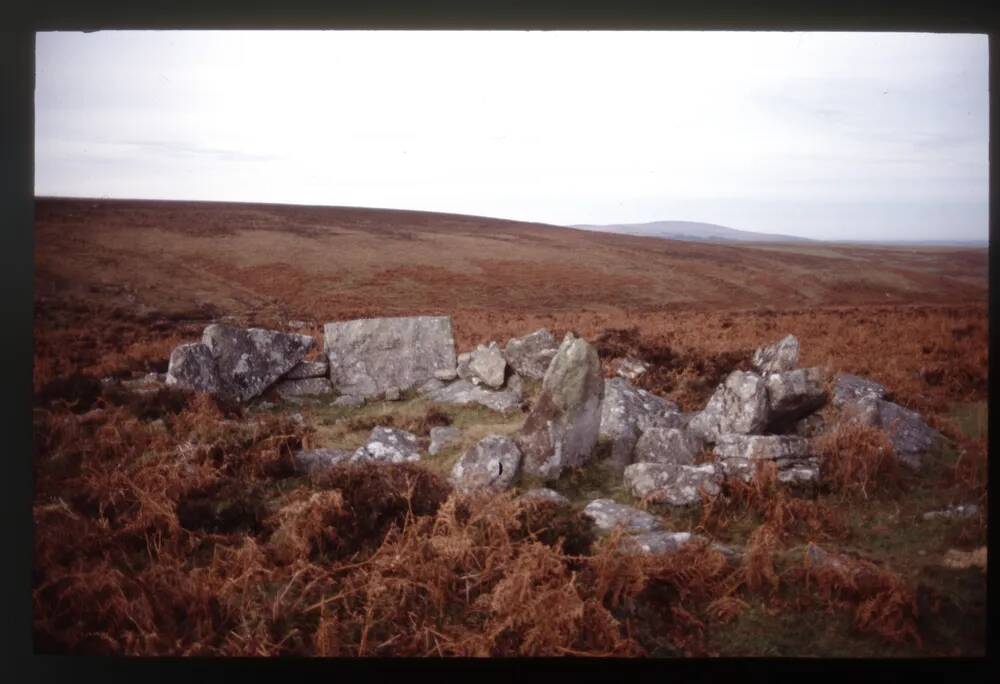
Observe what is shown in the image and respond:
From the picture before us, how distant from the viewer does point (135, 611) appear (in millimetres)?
4547

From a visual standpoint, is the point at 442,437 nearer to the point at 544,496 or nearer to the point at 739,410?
the point at 544,496

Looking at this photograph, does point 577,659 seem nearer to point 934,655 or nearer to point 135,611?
point 934,655

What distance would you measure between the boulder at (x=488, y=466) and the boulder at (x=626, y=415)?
107 cm

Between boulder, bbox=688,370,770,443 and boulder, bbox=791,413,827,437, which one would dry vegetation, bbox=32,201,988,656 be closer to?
boulder, bbox=791,413,827,437

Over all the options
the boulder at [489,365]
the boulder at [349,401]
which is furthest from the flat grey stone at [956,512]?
the boulder at [349,401]

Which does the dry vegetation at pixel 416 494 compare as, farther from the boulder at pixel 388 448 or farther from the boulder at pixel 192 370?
the boulder at pixel 388 448

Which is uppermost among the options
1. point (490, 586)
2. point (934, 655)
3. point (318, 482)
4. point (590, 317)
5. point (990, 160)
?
point (990, 160)

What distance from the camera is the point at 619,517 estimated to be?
204 inches

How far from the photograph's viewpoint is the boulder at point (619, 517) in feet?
16.7

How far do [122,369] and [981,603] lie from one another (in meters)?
9.31

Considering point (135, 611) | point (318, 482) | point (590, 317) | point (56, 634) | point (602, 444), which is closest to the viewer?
point (135, 611)

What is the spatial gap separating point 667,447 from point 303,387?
4859 mm

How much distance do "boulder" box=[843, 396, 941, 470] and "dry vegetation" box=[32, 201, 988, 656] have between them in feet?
0.70

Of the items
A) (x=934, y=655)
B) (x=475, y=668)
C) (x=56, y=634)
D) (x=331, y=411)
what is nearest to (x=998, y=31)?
(x=934, y=655)
